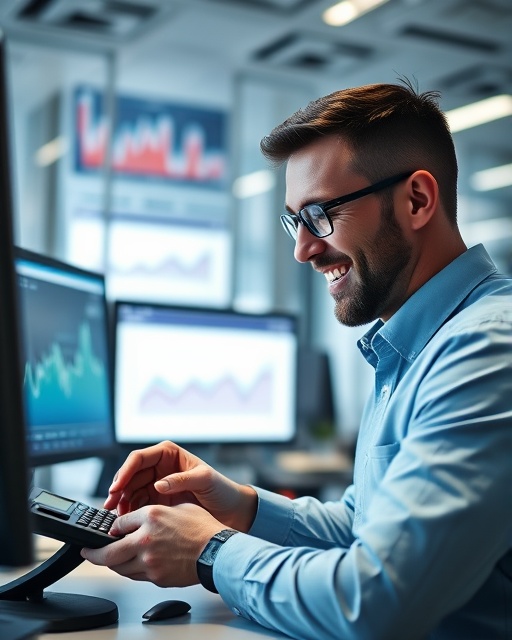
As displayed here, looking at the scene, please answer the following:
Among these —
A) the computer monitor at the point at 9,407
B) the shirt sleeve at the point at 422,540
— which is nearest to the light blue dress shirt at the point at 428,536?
the shirt sleeve at the point at 422,540

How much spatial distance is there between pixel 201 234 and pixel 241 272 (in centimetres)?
40

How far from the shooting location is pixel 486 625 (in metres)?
1.08

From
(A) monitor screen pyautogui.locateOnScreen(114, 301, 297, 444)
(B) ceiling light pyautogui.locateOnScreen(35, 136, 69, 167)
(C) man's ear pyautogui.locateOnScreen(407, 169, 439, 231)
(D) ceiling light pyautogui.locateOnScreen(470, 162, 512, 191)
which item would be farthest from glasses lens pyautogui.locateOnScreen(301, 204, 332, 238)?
(D) ceiling light pyautogui.locateOnScreen(470, 162, 512, 191)

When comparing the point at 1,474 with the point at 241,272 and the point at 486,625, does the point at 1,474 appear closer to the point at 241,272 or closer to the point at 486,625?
the point at 486,625

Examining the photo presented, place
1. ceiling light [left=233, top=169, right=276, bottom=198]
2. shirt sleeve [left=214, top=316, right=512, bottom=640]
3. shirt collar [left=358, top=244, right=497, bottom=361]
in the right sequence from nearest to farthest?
1. shirt sleeve [left=214, top=316, right=512, bottom=640]
2. shirt collar [left=358, top=244, right=497, bottom=361]
3. ceiling light [left=233, top=169, right=276, bottom=198]

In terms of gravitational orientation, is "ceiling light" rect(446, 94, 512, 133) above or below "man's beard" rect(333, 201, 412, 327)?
above

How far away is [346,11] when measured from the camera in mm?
4551

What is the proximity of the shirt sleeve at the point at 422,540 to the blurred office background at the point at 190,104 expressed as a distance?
3.56m

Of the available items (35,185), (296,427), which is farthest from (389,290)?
(35,185)

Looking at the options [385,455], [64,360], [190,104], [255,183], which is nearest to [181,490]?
[385,455]

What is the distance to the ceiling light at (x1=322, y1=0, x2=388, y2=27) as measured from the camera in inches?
175

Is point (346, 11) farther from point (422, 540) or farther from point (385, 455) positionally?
point (422, 540)

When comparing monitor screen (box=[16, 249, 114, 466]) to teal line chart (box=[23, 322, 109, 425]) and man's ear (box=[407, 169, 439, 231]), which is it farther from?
man's ear (box=[407, 169, 439, 231])

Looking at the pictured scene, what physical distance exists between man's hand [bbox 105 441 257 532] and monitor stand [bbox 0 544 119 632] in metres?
0.22
